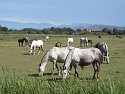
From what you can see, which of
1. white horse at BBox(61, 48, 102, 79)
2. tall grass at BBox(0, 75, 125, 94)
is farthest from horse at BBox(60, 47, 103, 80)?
tall grass at BBox(0, 75, 125, 94)

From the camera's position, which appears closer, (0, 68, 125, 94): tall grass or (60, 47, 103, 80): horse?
(0, 68, 125, 94): tall grass

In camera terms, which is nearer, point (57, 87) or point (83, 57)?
point (57, 87)

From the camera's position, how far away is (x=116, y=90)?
7023 millimetres

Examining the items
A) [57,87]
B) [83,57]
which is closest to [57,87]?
[57,87]

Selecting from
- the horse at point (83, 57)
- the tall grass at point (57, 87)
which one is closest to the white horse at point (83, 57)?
the horse at point (83, 57)

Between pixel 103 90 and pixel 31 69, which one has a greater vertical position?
pixel 103 90

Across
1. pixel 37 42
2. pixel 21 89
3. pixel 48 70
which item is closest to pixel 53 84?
pixel 21 89

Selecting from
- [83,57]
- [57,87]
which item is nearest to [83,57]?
[83,57]

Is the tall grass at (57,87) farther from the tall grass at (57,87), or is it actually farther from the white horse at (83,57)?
the white horse at (83,57)

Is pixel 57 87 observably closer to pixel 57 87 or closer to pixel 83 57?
pixel 57 87

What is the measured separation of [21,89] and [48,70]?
11.6 meters

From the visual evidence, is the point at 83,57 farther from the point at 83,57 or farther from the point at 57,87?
the point at 57,87

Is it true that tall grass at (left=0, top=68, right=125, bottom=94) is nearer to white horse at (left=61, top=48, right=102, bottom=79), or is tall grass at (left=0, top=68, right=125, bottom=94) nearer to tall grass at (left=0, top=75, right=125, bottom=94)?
tall grass at (left=0, top=75, right=125, bottom=94)

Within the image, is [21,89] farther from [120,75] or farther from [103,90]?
[120,75]
